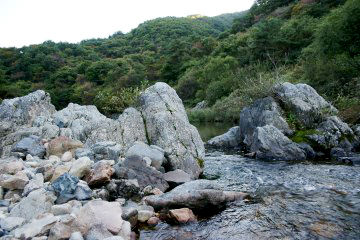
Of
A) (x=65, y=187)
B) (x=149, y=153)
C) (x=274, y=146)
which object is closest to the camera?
(x=65, y=187)

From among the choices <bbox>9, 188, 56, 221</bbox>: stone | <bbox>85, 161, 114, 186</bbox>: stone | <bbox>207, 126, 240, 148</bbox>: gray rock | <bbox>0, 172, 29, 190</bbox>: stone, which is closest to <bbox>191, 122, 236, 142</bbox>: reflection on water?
<bbox>207, 126, 240, 148</bbox>: gray rock

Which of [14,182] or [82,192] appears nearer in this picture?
[82,192]

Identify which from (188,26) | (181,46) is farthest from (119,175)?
(188,26)

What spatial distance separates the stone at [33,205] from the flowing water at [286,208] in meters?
2.56

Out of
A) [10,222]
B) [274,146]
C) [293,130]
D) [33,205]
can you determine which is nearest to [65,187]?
[33,205]

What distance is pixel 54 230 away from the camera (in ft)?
21.5

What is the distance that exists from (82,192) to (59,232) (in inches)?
99.3

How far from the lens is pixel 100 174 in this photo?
33.3ft

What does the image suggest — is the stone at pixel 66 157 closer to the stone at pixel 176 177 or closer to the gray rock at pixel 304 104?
the stone at pixel 176 177

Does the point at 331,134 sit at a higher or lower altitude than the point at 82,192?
lower

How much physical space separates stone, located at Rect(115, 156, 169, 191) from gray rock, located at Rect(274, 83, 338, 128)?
38.7ft

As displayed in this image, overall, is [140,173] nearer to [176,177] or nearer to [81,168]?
[176,177]

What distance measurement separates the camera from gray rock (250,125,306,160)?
16.5m

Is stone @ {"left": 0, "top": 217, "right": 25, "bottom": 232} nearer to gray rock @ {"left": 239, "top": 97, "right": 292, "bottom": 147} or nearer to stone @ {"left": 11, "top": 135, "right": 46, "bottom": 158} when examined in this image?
stone @ {"left": 11, "top": 135, "right": 46, "bottom": 158}
